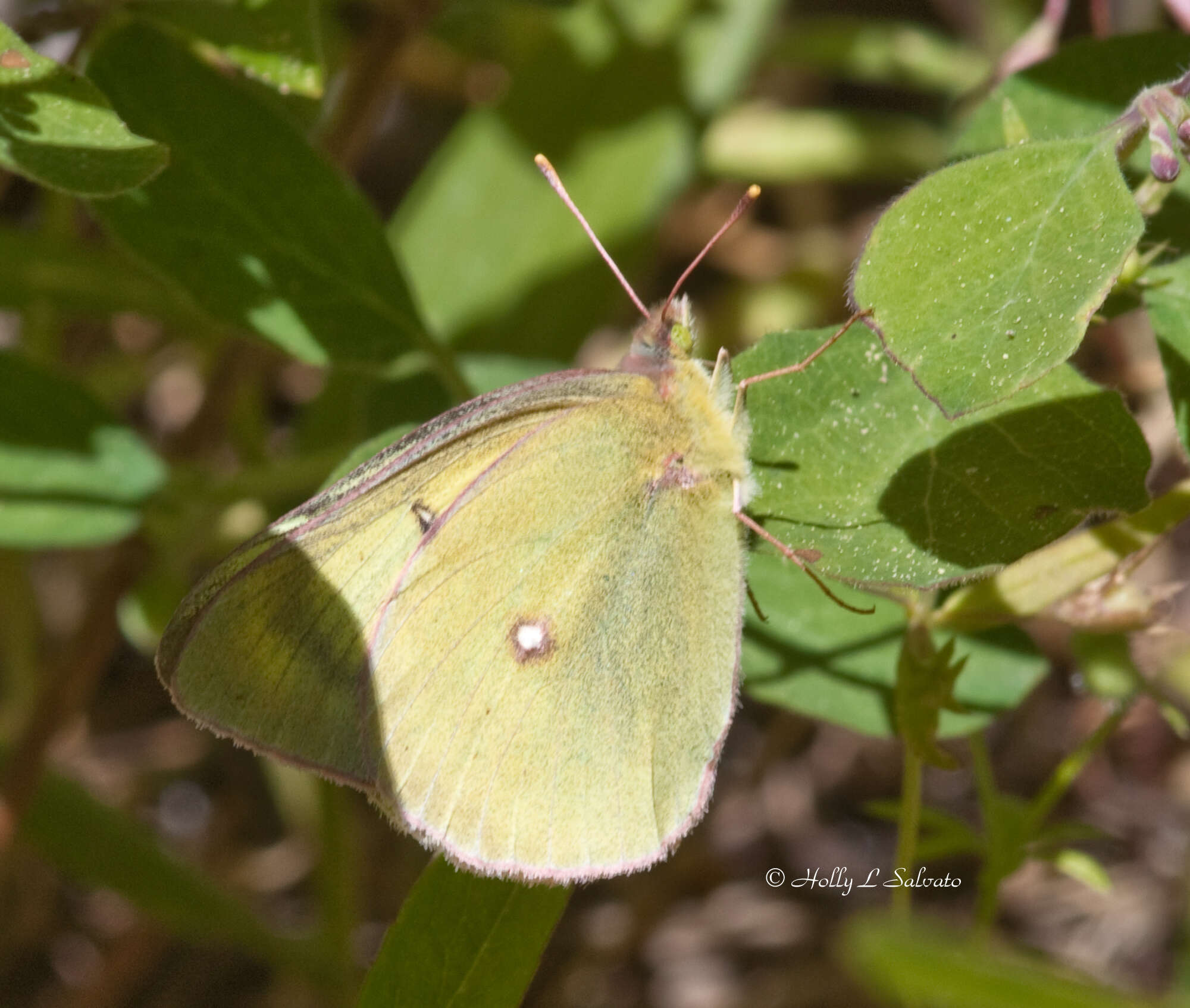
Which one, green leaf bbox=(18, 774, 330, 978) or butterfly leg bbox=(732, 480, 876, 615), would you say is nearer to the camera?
butterfly leg bbox=(732, 480, 876, 615)

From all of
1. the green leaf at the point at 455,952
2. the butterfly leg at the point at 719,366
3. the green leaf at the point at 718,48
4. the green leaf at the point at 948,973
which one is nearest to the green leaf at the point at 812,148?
the green leaf at the point at 718,48

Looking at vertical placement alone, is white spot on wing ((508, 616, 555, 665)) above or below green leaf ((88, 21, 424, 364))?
below

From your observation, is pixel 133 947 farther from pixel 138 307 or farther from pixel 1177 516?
pixel 1177 516

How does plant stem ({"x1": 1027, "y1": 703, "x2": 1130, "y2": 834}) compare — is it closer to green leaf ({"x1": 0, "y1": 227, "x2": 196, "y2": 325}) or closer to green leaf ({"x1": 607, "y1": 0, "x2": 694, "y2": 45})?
green leaf ({"x1": 0, "y1": 227, "x2": 196, "y2": 325})

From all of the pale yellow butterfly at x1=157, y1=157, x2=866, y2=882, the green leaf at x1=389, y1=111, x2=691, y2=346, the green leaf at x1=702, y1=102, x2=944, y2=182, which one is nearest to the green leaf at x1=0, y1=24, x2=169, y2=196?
the pale yellow butterfly at x1=157, y1=157, x2=866, y2=882

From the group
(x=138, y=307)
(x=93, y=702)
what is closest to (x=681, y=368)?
(x=138, y=307)
